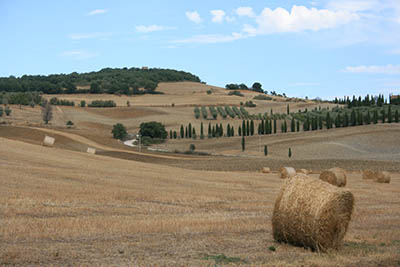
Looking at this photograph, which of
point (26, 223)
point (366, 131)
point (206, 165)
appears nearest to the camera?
point (26, 223)

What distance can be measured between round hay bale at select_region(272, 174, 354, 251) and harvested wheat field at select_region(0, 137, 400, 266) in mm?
255

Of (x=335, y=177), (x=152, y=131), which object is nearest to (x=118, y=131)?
(x=152, y=131)

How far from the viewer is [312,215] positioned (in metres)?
11.3

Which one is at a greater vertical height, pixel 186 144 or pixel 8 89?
pixel 8 89

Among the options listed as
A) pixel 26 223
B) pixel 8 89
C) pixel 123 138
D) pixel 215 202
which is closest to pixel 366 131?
pixel 123 138

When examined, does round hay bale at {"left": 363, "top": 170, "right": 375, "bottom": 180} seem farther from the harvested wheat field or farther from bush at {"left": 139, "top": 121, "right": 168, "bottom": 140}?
bush at {"left": 139, "top": 121, "right": 168, "bottom": 140}

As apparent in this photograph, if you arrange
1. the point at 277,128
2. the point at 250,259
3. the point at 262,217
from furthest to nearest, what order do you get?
the point at 277,128, the point at 262,217, the point at 250,259

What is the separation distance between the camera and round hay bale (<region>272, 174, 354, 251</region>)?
1120cm

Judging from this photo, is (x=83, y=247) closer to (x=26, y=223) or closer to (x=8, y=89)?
(x=26, y=223)

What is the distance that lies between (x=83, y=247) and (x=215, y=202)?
918 centimetres

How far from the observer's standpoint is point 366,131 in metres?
85.7

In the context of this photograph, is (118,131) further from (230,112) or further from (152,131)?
(230,112)

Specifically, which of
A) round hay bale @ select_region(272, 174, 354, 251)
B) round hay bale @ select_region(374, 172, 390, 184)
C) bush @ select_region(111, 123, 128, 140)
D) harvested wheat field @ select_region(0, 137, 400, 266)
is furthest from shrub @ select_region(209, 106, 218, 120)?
round hay bale @ select_region(272, 174, 354, 251)

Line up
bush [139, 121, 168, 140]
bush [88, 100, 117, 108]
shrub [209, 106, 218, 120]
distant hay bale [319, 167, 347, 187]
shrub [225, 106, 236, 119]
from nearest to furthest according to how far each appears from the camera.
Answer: distant hay bale [319, 167, 347, 187]
bush [139, 121, 168, 140]
shrub [209, 106, 218, 120]
shrub [225, 106, 236, 119]
bush [88, 100, 117, 108]
